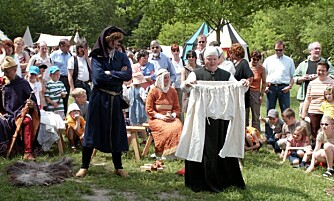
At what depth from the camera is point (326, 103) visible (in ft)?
25.0

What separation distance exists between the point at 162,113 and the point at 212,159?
7.84ft

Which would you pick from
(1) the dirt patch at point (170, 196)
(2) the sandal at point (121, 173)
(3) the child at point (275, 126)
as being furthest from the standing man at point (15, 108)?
(3) the child at point (275, 126)

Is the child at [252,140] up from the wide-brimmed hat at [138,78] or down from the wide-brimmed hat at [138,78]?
down

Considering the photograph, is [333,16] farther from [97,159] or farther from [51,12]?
[51,12]

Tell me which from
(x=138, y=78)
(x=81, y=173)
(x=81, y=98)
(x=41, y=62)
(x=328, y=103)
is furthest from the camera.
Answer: (x=41, y=62)

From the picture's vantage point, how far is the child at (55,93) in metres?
8.48

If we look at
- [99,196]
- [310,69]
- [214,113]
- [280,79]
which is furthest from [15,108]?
[310,69]

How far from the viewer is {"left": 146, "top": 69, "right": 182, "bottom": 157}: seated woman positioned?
754 cm

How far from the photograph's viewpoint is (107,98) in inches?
240

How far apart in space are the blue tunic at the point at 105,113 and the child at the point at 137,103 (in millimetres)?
2674

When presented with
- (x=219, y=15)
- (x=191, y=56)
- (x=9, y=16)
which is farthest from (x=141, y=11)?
(x=9, y=16)

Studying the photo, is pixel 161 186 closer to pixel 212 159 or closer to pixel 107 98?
pixel 212 159

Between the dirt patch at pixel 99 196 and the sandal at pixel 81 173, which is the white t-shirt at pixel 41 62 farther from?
the dirt patch at pixel 99 196

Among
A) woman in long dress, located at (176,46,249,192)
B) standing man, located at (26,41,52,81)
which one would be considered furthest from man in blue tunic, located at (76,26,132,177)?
standing man, located at (26,41,52,81)
